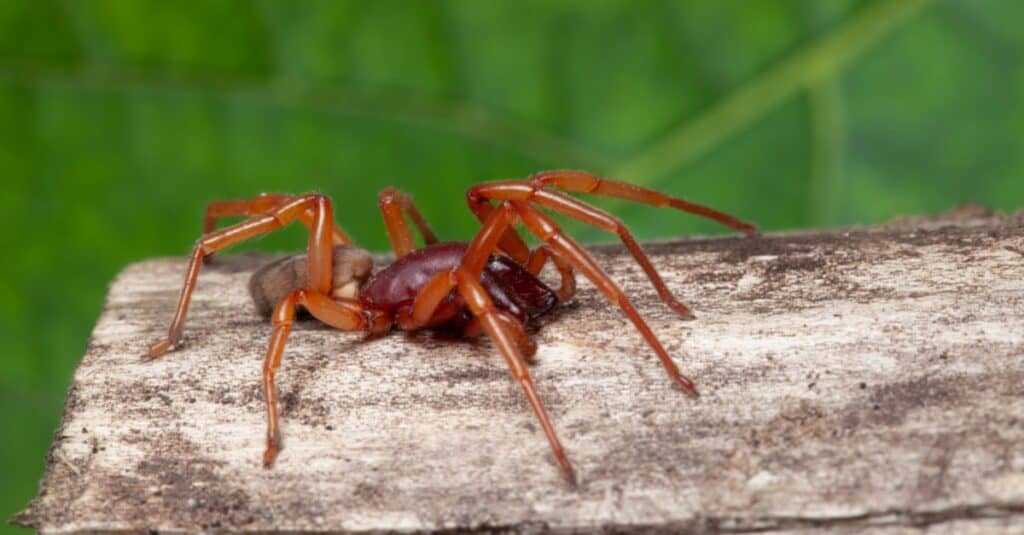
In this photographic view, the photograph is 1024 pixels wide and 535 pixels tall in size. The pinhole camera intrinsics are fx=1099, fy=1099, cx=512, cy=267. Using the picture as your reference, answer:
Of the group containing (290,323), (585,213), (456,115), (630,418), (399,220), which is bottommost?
(630,418)

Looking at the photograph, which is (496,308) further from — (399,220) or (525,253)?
(399,220)

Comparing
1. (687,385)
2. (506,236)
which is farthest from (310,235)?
(687,385)

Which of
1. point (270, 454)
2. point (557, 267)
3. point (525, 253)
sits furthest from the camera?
point (525, 253)

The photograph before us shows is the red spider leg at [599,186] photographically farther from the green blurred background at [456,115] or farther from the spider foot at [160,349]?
the spider foot at [160,349]

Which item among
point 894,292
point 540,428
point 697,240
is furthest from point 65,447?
point 894,292

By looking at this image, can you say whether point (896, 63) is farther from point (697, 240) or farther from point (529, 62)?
point (529, 62)

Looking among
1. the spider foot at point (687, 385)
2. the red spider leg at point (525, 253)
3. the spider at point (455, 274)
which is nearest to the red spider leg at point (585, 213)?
the spider at point (455, 274)
